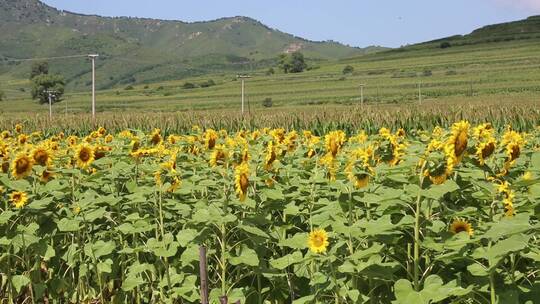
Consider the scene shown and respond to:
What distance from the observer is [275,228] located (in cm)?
404

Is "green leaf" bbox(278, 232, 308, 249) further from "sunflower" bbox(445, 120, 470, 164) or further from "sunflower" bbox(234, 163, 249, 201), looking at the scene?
"sunflower" bbox(445, 120, 470, 164)

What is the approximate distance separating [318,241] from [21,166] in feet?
7.46

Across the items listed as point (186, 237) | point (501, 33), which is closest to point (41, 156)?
point (186, 237)

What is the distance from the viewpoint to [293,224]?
169 inches

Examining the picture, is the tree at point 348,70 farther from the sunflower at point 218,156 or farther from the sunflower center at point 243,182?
the sunflower center at point 243,182

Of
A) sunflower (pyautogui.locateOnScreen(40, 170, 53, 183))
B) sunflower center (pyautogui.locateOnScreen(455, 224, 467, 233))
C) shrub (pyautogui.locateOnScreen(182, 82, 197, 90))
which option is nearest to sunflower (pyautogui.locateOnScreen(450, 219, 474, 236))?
sunflower center (pyautogui.locateOnScreen(455, 224, 467, 233))

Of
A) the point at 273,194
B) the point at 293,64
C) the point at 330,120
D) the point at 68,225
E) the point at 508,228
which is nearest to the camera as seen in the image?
the point at 508,228

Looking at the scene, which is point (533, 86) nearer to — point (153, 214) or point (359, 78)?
point (359, 78)

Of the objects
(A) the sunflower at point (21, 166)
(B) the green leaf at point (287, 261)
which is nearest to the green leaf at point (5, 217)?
(A) the sunflower at point (21, 166)

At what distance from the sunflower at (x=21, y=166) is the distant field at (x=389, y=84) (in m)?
61.0

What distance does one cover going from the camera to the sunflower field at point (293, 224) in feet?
10.1

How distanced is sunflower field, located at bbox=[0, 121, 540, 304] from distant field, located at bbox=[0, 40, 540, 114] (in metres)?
60.9

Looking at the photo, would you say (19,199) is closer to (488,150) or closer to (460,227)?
(460,227)

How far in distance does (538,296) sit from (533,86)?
69.5m
